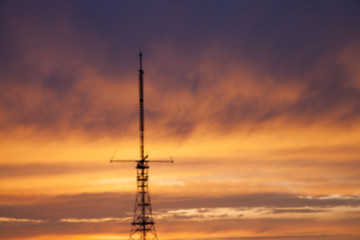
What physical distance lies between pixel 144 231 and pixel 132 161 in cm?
1477

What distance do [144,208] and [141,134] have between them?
15660 millimetres

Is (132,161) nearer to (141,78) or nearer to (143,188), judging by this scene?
(143,188)

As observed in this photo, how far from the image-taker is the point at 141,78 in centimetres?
11444

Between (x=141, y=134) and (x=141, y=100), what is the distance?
7335 mm

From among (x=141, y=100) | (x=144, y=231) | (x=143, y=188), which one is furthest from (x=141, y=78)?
(x=144, y=231)

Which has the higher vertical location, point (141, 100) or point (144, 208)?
point (141, 100)

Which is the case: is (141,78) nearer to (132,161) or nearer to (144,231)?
(132,161)

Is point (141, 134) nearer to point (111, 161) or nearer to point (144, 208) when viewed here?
point (111, 161)

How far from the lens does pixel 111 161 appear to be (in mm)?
115062

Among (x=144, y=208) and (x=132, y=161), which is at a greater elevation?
(x=132, y=161)

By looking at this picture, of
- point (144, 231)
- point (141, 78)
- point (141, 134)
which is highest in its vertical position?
point (141, 78)

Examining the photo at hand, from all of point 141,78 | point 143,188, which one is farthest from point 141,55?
point 143,188

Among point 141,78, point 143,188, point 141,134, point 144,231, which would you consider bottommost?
point 144,231

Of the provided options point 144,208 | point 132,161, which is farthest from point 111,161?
point 144,208
